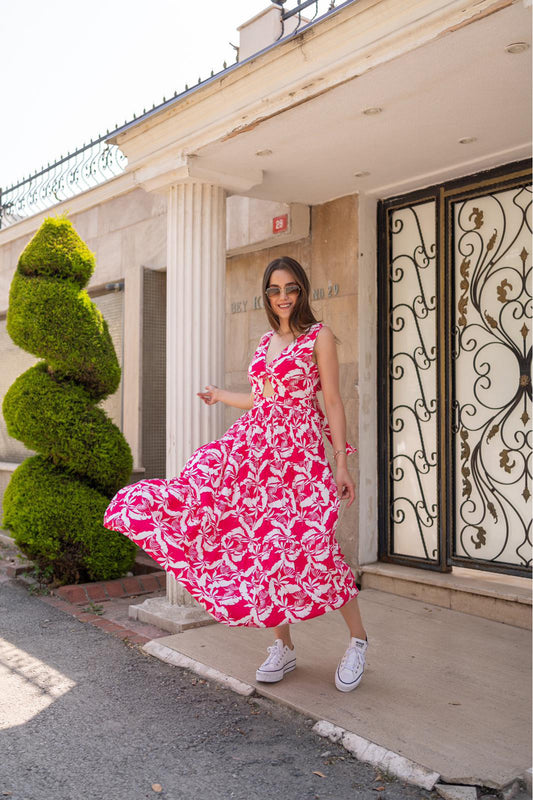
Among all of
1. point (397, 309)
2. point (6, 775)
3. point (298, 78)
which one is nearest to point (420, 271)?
point (397, 309)

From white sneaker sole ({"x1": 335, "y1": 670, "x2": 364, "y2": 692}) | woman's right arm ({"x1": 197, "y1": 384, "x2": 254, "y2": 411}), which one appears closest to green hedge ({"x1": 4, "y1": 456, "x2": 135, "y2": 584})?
woman's right arm ({"x1": 197, "y1": 384, "x2": 254, "y2": 411})

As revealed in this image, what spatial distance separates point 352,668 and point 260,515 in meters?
0.87

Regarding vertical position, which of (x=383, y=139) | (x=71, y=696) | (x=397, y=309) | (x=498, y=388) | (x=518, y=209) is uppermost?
(x=383, y=139)

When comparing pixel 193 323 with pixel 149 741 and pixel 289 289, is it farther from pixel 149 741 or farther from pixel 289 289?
pixel 149 741

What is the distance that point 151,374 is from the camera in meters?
7.45

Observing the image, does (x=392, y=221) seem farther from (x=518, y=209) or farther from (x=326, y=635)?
(x=326, y=635)

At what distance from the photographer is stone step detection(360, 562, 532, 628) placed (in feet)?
15.0

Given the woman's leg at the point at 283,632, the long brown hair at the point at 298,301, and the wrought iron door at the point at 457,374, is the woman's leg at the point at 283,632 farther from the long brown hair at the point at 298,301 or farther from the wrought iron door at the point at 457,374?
the wrought iron door at the point at 457,374

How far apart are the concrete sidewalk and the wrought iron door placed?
0.65 metres

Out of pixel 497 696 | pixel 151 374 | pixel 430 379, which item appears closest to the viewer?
pixel 497 696

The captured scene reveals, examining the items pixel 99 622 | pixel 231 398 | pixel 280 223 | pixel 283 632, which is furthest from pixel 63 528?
pixel 280 223

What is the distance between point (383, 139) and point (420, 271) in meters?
1.25

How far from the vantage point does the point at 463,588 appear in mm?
4844

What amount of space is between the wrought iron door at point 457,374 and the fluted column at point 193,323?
1415 millimetres
